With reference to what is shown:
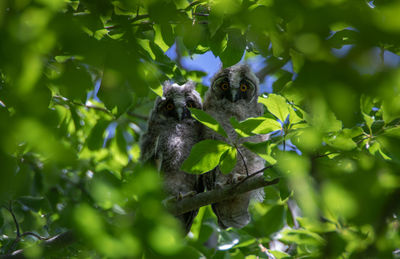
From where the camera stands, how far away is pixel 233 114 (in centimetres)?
364

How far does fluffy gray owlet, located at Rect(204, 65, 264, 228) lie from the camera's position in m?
3.39

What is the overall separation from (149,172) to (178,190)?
2.47 m

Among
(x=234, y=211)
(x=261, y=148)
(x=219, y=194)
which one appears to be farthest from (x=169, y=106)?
(x=261, y=148)

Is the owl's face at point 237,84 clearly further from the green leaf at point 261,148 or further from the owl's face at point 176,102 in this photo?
the green leaf at point 261,148

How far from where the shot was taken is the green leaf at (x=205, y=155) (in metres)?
A: 1.88

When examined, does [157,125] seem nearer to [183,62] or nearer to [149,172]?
[183,62]

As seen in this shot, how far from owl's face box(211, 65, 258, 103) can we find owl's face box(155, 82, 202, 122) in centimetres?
25

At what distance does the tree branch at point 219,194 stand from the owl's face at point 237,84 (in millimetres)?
1453

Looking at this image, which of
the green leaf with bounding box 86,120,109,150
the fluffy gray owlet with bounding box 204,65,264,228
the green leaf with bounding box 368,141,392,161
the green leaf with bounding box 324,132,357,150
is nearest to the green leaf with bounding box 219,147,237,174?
the green leaf with bounding box 324,132,357,150

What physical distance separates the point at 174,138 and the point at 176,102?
383 millimetres

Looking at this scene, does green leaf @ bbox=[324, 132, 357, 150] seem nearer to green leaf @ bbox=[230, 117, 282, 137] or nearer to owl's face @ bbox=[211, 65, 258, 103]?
green leaf @ bbox=[230, 117, 282, 137]

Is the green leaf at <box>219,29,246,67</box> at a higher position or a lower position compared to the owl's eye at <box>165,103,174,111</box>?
higher

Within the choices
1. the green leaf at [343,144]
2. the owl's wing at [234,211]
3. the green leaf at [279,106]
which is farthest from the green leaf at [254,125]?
the owl's wing at [234,211]

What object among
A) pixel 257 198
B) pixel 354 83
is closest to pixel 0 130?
pixel 354 83
